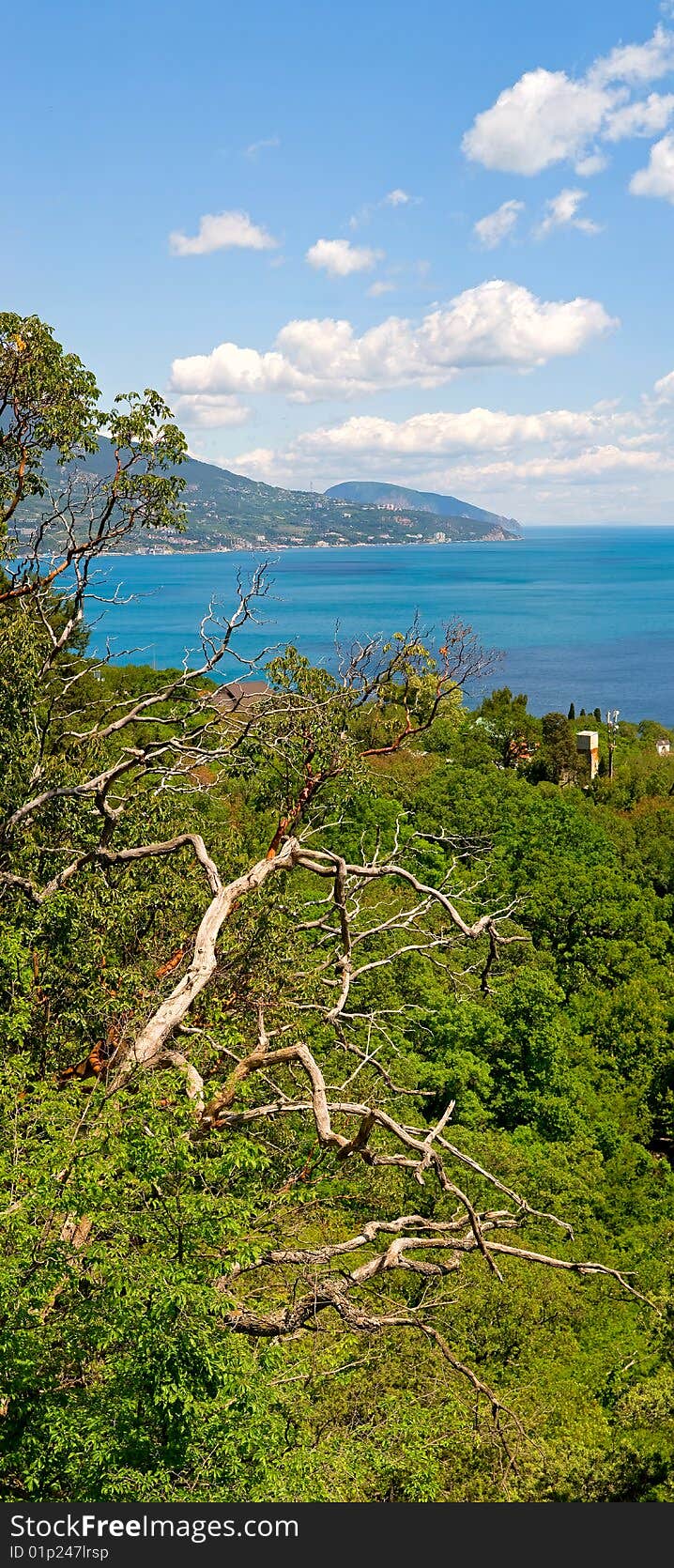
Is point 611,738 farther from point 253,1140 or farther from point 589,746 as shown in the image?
point 253,1140

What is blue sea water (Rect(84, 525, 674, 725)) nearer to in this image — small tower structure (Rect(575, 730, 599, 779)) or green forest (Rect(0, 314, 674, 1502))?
small tower structure (Rect(575, 730, 599, 779))

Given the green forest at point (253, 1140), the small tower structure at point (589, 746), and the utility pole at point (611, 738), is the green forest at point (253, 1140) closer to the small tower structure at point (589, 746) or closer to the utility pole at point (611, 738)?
the utility pole at point (611, 738)

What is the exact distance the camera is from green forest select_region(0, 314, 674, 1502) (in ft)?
23.4

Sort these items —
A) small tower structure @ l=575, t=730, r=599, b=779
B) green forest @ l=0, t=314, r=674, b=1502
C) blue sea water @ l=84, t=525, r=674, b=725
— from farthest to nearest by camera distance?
blue sea water @ l=84, t=525, r=674, b=725 < small tower structure @ l=575, t=730, r=599, b=779 < green forest @ l=0, t=314, r=674, b=1502

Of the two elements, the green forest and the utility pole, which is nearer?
the green forest

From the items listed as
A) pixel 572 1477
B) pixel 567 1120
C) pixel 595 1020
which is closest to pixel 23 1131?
pixel 572 1477

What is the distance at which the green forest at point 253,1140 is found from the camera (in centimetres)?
714

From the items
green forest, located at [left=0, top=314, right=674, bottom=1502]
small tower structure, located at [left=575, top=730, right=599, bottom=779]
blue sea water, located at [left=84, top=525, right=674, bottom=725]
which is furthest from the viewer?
blue sea water, located at [left=84, top=525, right=674, bottom=725]

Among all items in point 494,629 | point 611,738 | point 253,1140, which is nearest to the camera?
point 253,1140

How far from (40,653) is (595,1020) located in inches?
955

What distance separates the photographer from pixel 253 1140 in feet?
38.0

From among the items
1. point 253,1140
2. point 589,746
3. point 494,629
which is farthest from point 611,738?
point 494,629

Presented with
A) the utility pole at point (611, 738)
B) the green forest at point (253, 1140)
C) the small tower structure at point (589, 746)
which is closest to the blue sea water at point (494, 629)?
the utility pole at point (611, 738)

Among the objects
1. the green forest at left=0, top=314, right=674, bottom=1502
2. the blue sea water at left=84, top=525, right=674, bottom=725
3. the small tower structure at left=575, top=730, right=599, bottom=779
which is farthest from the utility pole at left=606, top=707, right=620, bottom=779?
the green forest at left=0, top=314, right=674, bottom=1502
